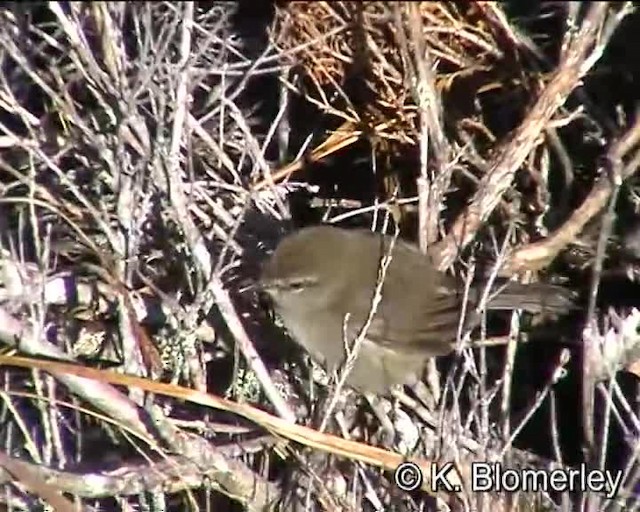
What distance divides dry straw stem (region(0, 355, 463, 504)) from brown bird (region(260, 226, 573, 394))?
42 centimetres

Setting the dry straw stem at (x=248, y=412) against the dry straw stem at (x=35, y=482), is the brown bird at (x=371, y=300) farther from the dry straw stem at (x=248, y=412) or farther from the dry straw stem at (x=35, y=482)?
the dry straw stem at (x=35, y=482)

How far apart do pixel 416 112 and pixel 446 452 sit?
2.83 feet

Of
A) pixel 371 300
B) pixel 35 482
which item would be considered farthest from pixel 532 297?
pixel 35 482

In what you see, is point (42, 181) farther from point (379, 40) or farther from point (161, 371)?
point (379, 40)

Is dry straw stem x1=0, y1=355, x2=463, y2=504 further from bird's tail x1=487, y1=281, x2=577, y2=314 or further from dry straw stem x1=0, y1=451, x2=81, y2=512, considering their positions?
bird's tail x1=487, y1=281, x2=577, y2=314

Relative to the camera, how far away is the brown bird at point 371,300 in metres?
3.28

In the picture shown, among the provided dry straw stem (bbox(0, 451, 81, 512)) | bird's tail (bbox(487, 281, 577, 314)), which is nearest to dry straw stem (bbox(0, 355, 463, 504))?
dry straw stem (bbox(0, 451, 81, 512))

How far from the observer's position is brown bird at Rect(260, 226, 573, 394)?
3.28m

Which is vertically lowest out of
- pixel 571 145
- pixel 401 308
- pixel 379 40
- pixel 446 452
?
pixel 446 452

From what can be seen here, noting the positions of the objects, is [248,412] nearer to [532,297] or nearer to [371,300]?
[371,300]

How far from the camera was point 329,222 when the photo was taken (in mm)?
3688

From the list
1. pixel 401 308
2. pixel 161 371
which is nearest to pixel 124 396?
pixel 161 371

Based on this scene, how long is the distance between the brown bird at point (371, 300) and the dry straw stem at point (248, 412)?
1.36 feet

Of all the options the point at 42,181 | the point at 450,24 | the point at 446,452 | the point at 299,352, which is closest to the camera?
the point at 450,24
